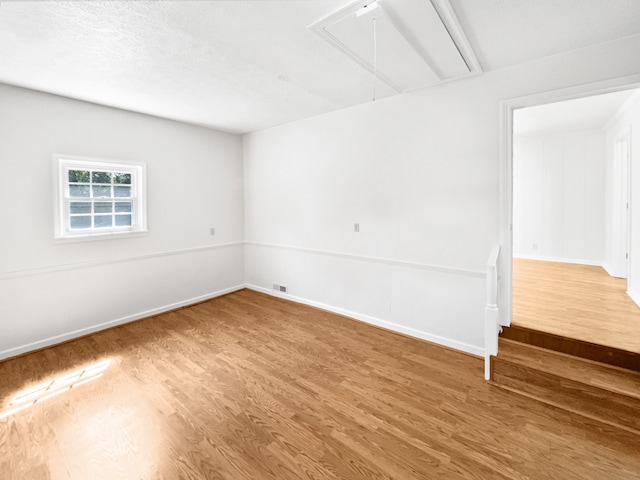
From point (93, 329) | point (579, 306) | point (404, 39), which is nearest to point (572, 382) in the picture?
point (579, 306)

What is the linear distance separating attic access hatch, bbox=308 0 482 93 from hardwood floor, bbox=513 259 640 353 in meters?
2.53

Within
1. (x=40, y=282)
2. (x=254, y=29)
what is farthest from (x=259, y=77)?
(x=40, y=282)

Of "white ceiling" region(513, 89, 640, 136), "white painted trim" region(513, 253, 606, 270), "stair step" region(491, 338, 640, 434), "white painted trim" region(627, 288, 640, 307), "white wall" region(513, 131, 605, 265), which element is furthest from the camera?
"white painted trim" region(513, 253, 606, 270)

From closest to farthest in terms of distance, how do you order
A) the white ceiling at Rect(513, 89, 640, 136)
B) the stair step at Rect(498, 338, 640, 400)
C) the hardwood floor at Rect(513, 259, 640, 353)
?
1. the stair step at Rect(498, 338, 640, 400)
2. the hardwood floor at Rect(513, 259, 640, 353)
3. the white ceiling at Rect(513, 89, 640, 136)

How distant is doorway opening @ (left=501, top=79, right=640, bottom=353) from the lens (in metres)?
2.81

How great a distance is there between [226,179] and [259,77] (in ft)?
8.19

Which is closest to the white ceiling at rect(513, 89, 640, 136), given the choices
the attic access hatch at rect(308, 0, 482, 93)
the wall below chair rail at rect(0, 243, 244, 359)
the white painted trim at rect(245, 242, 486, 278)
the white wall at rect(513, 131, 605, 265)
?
the white wall at rect(513, 131, 605, 265)

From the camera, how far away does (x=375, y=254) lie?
12.3 feet

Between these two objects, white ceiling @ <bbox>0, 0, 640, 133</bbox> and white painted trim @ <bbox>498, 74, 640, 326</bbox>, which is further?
white painted trim @ <bbox>498, 74, 640, 326</bbox>

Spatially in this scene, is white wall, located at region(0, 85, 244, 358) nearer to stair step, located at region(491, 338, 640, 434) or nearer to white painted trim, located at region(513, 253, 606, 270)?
stair step, located at region(491, 338, 640, 434)

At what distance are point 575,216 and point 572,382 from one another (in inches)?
180

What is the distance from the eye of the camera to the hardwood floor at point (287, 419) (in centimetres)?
175

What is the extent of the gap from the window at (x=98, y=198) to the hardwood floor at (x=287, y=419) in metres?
1.39

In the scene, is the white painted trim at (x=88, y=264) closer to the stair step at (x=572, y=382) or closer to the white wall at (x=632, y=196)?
the stair step at (x=572, y=382)
